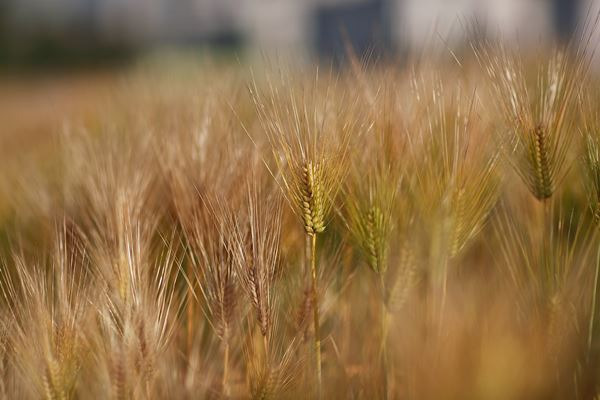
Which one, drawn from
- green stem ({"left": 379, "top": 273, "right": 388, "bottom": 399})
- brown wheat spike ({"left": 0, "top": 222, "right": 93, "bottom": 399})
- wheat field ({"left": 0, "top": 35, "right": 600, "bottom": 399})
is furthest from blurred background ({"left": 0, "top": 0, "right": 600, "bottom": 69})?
brown wheat spike ({"left": 0, "top": 222, "right": 93, "bottom": 399})

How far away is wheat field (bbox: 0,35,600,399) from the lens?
786 mm

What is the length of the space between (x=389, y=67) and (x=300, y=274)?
1.08 feet

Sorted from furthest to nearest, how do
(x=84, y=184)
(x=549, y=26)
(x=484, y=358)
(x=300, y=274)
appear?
1. (x=549, y=26)
2. (x=84, y=184)
3. (x=300, y=274)
4. (x=484, y=358)

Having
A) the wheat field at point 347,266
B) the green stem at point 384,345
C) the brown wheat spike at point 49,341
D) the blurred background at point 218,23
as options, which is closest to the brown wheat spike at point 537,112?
the wheat field at point 347,266

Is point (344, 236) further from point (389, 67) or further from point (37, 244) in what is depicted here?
point (37, 244)

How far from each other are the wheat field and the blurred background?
27.4ft

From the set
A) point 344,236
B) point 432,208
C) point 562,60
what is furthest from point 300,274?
point 562,60

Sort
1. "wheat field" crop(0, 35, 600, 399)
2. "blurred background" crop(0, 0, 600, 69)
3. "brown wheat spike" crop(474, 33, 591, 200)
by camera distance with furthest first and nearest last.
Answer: "blurred background" crop(0, 0, 600, 69), "brown wheat spike" crop(474, 33, 591, 200), "wheat field" crop(0, 35, 600, 399)

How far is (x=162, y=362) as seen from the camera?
889 mm

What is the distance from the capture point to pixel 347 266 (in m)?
1.09

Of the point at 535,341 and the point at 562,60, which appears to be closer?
the point at 535,341

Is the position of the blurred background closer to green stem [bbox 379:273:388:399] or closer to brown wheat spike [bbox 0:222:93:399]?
green stem [bbox 379:273:388:399]

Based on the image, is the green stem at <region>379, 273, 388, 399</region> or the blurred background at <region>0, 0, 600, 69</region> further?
the blurred background at <region>0, 0, 600, 69</region>

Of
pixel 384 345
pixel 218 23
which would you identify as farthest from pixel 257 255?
pixel 218 23
